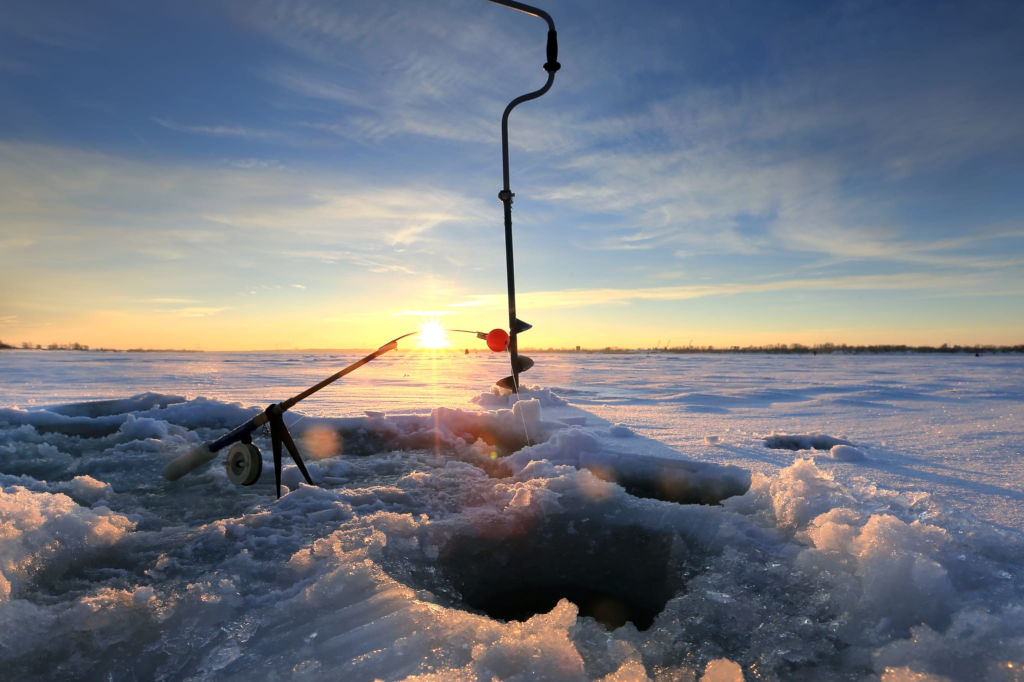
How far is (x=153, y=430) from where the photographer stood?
6.35 metres

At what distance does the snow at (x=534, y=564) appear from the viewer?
2.06 metres

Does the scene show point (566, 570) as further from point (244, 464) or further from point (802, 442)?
point (802, 442)

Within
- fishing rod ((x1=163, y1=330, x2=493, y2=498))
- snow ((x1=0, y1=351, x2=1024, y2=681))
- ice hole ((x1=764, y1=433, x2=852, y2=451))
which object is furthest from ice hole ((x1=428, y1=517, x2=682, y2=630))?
ice hole ((x1=764, y1=433, x2=852, y2=451))

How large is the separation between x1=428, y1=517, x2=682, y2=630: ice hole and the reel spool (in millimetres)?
1421

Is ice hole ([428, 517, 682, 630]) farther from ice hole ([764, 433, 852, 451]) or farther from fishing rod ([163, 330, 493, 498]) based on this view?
ice hole ([764, 433, 852, 451])

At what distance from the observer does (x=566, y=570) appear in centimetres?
316

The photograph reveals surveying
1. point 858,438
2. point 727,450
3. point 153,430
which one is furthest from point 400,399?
point 858,438

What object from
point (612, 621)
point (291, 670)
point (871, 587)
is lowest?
point (612, 621)

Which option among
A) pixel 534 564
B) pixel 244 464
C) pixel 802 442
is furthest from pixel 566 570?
pixel 802 442

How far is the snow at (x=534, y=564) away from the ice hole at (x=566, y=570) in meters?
0.02

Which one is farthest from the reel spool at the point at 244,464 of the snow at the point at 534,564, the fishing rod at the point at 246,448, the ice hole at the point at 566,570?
the ice hole at the point at 566,570

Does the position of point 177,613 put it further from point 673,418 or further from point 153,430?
point 673,418

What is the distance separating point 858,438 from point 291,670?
6.59 meters

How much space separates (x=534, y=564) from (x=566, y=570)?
0.22 meters
